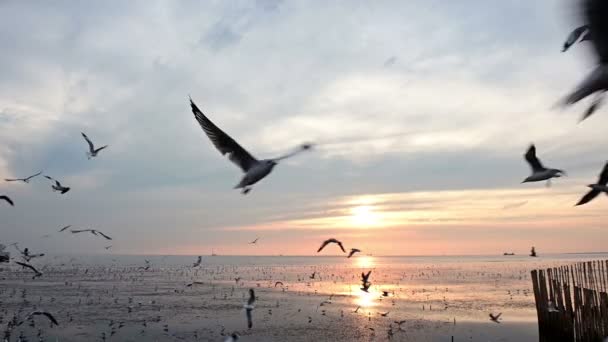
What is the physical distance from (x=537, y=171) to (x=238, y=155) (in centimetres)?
676

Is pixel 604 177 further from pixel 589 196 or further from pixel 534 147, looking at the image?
pixel 534 147

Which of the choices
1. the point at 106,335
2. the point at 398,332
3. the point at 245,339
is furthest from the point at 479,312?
the point at 106,335

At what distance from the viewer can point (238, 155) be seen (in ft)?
39.8

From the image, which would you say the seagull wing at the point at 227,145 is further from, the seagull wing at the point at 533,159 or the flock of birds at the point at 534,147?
the seagull wing at the point at 533,159

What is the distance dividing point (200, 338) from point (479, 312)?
21.4 metres

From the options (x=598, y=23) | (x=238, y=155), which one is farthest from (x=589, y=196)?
(x=238, y=155)

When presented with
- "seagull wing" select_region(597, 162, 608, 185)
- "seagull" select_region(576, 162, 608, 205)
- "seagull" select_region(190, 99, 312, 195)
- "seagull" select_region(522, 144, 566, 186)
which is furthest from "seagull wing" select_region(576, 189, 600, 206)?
"seagull" select_region(190, 99, 312, 195)

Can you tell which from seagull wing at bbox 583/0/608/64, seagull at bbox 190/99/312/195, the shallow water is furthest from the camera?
the shallow water

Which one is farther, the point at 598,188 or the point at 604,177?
the point at 604,177

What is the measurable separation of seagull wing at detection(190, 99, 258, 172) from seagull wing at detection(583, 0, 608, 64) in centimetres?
813

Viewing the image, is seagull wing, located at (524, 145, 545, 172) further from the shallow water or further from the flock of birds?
the shallow water

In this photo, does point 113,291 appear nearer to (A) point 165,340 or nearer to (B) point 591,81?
(A) point 165,340

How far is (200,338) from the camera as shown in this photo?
3053 cm

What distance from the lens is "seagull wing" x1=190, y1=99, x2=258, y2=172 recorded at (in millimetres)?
12062
